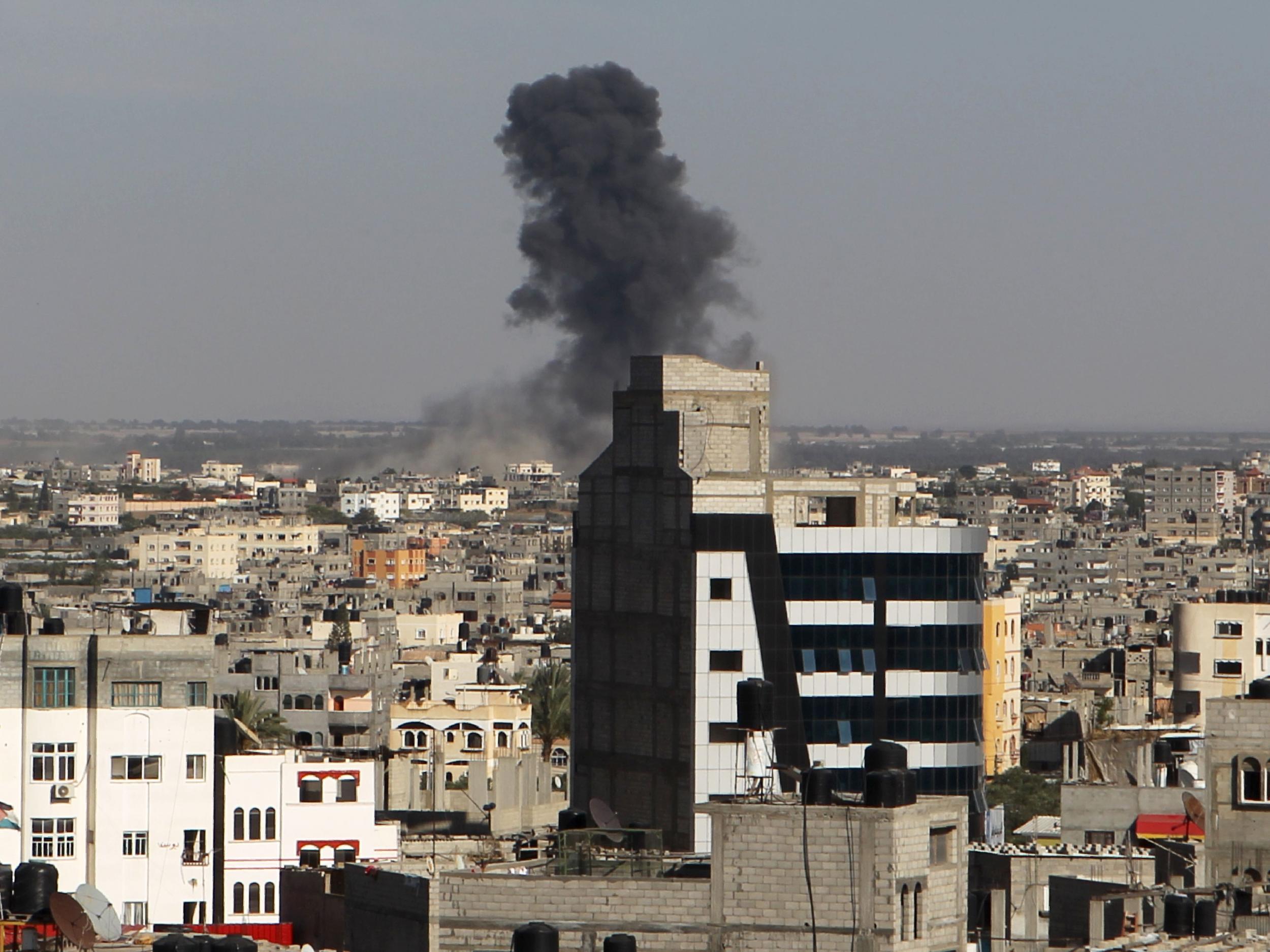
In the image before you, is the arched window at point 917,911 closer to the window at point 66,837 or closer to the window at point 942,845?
the window at point 942,845

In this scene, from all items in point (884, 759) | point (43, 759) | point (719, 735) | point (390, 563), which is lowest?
point (43, 759)

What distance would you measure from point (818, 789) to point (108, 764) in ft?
57.1

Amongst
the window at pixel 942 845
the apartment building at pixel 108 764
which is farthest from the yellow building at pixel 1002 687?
the window at pixel 942 845

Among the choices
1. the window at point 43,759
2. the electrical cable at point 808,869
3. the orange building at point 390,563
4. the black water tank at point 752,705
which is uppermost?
the orange building at point 390,563

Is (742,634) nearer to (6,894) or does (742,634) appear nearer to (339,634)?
(6,894)

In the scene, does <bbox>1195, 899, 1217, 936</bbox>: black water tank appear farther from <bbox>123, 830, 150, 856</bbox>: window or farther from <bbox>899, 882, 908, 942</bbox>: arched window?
<bbox>123, 830, 150, 856</bbox>: window

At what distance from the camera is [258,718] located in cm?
6012

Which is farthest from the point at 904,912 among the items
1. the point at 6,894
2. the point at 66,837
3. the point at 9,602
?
the point at 9,602

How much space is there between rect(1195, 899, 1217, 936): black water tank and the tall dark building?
1932 cm

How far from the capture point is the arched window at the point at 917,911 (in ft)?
71.6

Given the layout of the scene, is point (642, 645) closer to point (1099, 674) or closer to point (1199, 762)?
point (1199, 762)

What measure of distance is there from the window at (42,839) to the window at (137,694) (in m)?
1.59

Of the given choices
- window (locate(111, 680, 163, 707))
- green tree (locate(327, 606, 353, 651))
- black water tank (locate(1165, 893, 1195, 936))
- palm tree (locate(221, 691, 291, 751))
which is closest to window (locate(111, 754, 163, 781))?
window (locate(111, 680, 163, 707))

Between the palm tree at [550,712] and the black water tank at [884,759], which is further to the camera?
the palm tree at [550,712]
